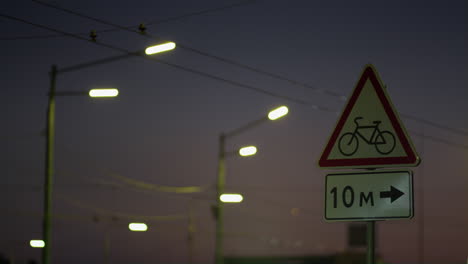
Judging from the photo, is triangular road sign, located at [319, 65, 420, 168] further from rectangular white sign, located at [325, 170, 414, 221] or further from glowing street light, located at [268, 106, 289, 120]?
glowing street light, located at [268, 106, 289, 120]

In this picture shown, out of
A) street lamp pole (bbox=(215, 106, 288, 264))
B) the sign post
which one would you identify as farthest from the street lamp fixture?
the sign post

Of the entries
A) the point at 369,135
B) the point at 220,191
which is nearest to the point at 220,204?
the point at 220,191

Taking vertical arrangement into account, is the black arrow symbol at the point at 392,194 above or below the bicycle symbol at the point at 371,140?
below

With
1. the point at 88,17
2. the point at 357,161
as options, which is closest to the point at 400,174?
the point at 357,161

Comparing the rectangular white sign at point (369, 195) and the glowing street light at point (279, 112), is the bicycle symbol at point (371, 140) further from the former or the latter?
the glowing street light at point (279, 112)

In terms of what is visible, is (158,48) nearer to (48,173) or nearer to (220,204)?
(48,173)

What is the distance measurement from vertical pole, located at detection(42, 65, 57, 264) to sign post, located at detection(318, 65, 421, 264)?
13895 millimetres

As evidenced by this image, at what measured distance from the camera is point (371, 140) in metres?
7.11

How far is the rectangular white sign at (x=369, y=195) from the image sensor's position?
686 centimetres

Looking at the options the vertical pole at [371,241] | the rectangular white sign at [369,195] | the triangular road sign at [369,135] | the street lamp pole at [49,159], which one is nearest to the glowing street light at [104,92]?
the street lamp pole at [49,159]

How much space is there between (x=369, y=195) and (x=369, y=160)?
0.96 feet

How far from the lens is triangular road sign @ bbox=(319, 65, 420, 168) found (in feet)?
23.0

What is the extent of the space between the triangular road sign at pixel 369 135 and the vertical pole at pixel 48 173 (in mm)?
13890

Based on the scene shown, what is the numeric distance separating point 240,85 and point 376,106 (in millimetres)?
15866
